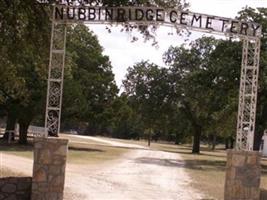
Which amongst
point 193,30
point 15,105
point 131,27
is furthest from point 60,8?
point 15,105

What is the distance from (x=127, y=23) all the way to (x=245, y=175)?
4.83 meters

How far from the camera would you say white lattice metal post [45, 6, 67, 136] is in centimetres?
1486

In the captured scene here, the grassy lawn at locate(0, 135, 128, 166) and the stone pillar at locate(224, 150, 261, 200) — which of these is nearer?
the stone pillar at locate(224, 150, 261, 200)

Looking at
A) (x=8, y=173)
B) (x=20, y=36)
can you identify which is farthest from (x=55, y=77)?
(x=8, y=173)

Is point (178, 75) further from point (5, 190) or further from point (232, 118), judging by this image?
point (5, 190)

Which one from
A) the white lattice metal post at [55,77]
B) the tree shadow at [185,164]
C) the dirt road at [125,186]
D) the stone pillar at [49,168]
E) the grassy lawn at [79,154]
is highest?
the white lattice metal post at [55,77]

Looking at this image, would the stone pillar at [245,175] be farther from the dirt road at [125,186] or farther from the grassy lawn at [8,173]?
the grassy lawn at [8,173]

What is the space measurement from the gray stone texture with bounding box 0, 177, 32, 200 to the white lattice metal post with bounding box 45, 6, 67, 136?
1.38 metres

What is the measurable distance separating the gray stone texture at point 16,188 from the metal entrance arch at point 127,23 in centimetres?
140

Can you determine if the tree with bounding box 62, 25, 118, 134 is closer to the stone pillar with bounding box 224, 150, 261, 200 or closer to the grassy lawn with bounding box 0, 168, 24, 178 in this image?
the grassy lawn with bounding box 0, 168, 24, 178

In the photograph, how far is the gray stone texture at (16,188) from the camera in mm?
14594

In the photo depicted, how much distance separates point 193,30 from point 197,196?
5.95 meters

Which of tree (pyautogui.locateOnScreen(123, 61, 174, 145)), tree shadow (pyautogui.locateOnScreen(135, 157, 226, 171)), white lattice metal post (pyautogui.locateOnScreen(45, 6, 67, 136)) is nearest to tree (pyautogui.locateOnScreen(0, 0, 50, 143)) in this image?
white lattice metal post (pyautogui.locateOnScreen(45, 6, 67, 136))

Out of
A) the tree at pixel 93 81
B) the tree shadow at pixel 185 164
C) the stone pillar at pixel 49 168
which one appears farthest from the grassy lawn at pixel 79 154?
the stone pillar at pixel 49 168
